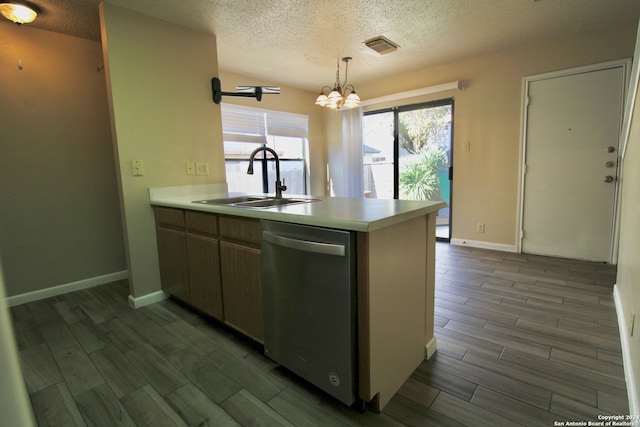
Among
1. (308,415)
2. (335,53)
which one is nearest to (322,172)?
(335,53)

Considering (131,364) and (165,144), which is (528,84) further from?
(131,364)

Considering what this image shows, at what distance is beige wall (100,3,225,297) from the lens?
94.9 inches

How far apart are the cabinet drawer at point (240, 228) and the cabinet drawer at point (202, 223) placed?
0.29 feet

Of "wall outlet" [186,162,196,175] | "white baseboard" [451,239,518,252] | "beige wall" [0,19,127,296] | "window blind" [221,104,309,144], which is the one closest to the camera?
"beige wall" [0,19,127,296]

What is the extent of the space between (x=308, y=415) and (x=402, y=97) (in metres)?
4.13

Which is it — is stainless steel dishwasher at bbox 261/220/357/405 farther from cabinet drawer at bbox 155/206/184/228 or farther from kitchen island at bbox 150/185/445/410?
cabinet drawer at bbox 155/206/184/228

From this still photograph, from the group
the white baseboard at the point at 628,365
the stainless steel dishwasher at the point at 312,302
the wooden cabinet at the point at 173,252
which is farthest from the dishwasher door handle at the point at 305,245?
the white baseboard at the point at 628,365

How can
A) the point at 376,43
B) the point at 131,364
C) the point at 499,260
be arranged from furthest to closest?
the point at 499,260 < the point at 376,43 < the point at 131,364

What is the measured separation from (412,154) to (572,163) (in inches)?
73.8

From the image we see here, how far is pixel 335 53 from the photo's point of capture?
11.7 feet

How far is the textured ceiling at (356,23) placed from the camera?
2.49m

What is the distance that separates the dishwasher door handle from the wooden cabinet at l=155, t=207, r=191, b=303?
106cm

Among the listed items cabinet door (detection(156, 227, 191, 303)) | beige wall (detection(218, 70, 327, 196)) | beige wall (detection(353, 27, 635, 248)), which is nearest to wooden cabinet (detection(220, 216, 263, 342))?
cabinet door (detection(156, 227, 191, 303))

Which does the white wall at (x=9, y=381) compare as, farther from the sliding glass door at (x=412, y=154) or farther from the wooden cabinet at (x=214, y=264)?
the sliding glass door at (x=412, y=154)
